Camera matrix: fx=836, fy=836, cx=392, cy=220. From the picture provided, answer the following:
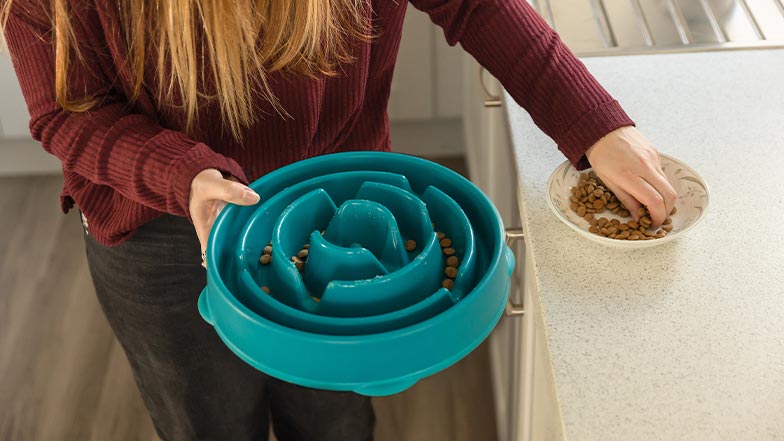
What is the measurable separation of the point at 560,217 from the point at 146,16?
43 centimetres

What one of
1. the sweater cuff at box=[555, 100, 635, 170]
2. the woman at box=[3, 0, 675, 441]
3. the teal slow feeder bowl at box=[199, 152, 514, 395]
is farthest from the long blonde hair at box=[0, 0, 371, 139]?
the sweater cuff at box=[555, 100, 635, 170]

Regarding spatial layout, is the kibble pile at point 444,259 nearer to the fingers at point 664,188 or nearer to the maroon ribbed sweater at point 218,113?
the maroon ribbed sweater at point 218,113

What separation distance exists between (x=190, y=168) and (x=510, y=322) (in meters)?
0.77

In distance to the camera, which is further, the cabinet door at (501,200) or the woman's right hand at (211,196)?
the cabinet door at (501,200)

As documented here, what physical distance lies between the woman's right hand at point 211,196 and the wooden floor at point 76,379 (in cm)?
95

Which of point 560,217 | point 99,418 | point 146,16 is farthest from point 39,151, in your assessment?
point 560,217

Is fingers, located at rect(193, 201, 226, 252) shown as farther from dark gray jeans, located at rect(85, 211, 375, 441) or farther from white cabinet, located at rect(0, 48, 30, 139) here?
white cabinet, located at rect(0, 48, 30, 139)

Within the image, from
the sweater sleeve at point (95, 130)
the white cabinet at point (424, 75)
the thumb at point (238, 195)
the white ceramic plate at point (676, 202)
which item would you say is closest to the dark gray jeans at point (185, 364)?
the sweater sleeve at point (95, 130)

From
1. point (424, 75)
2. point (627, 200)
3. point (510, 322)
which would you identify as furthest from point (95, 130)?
point (424, 75)

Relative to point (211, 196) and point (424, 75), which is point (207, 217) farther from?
point (424, 75)

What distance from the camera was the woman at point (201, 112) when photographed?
75 centimetres

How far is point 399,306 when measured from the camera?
0.65m

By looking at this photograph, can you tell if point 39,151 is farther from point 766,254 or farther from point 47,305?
point 766,254

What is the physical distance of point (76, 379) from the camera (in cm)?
170
